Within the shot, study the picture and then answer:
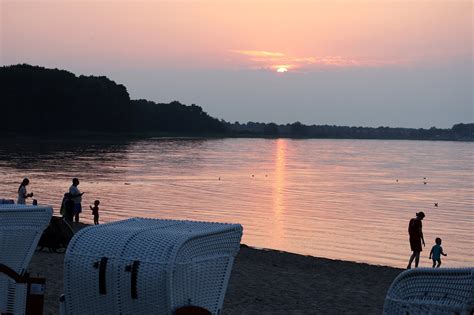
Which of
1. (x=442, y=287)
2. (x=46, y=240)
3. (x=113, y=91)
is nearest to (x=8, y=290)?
(x=442, y=287)

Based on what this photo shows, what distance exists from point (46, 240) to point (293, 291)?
5.65 m

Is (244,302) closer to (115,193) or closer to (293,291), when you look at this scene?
(293,291)

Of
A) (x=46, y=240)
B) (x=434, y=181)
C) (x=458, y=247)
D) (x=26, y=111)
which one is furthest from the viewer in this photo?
(x=26, y=111)

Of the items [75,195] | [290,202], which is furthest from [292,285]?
[290,202]

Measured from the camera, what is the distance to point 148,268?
6.45 metres

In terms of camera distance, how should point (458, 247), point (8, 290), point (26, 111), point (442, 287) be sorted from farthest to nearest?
point (26, 111) → point (458, 247) → point (8, 290) → point (442, 287)

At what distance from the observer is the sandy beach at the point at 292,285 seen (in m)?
12.9

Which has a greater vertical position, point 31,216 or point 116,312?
point 31,216

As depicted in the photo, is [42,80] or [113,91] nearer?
[42,80]

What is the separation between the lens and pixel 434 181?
3189 inches

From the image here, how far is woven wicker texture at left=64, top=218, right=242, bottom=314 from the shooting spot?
6.45 m

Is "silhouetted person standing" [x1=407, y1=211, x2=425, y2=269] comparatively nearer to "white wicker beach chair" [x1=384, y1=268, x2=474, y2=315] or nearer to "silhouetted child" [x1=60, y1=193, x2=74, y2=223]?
"silhouetted child" [x1=60, y1=193, x2=74, y2=223]

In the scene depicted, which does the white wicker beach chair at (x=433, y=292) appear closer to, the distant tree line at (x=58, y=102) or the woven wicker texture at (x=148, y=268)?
the woven wicker texture at (x=148, y=268)

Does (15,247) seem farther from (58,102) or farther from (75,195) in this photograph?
(58,102)
